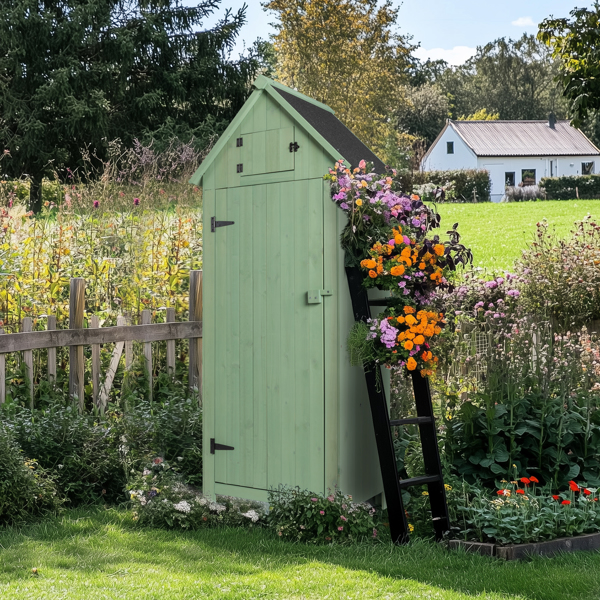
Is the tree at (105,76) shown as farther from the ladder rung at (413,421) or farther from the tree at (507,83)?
the tree at (507,83)

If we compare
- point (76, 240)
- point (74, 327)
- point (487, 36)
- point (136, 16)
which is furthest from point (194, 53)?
point (487, 36)

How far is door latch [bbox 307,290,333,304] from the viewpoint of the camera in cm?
436

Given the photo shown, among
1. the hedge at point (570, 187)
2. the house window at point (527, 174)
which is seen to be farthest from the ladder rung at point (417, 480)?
the house window at point (527, 174)

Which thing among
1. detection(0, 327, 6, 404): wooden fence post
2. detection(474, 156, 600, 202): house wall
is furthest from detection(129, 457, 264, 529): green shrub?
detection(474, 156, 600, 202): house wall

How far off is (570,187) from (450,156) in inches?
476

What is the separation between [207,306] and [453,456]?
1.99 m

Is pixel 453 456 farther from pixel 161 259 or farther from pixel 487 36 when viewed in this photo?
pixel 487 36

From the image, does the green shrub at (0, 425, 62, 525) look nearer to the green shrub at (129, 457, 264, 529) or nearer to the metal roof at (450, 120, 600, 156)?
the green shrub at (129, 457, 264, 529)

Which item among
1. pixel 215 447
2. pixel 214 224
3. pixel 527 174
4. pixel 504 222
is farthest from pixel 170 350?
pixel 527 174

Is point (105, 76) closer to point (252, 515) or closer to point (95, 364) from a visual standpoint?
point (95, 364)

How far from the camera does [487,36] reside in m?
54.2

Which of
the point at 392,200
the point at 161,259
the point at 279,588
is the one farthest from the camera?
the point at 161,259

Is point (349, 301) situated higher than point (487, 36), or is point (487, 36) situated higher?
point (487, 36)

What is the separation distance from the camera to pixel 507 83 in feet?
177
